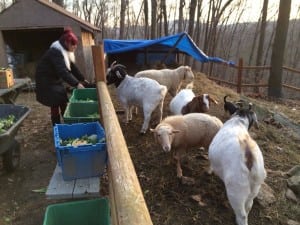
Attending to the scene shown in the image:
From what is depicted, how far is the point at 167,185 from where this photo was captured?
4383 mm

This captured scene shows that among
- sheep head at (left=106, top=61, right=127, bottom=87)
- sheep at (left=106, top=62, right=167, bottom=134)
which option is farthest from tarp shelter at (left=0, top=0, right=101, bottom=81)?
sheep at (left=106, top=62, right=167, bottom=134)

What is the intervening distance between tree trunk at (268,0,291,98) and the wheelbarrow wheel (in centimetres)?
1206

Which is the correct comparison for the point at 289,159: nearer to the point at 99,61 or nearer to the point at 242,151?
the point at 242,151

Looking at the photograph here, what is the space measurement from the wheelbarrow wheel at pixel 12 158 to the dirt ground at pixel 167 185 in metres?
0.10

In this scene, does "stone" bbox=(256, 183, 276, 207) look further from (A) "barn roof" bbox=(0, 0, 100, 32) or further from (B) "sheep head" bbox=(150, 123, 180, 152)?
(A) "barn roof" bbox=(0, 0, 100, 32)

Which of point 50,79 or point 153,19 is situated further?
point 153,19

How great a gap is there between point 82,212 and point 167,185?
140cm

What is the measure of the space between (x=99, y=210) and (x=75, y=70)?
10.7 feet

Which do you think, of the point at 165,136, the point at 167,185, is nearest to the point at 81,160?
the point at 165,136

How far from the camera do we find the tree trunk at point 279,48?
13.8 m

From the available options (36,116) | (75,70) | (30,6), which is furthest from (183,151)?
(30,6)

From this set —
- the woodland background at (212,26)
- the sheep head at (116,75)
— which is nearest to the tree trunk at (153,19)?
the woodland background at (212,26)

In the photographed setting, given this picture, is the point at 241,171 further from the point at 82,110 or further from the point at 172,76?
the point at 172,76

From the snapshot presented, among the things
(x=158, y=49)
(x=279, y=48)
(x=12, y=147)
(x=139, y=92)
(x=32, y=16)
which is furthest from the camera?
(x=279, y=48)
